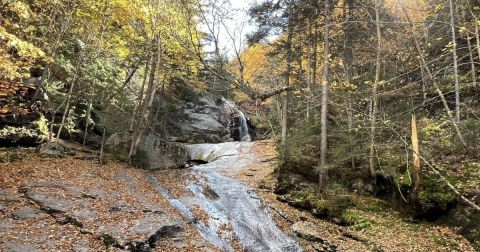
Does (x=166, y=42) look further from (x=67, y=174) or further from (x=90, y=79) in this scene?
(x=67, y=174)

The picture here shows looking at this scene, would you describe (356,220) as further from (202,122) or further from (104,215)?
(202,122)

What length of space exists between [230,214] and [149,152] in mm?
9173

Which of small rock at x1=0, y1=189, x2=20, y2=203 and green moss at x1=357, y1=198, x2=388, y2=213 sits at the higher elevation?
green moss at x1=357, y1=198, x2=388, y2=213

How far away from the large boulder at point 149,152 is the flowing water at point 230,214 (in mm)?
2168

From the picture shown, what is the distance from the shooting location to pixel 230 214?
12953mm

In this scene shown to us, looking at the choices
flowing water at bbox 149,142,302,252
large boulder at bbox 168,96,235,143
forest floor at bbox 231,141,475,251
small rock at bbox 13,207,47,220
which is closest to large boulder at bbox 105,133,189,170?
flowing water at bbox 149,142,302,252

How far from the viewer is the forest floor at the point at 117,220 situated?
8.70 meters

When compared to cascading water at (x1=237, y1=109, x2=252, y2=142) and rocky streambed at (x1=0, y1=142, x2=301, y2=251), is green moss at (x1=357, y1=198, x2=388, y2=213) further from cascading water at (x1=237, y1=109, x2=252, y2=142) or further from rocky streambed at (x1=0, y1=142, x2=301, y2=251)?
cascading water at (x1=237, y1=109, x2=252, y2=142)

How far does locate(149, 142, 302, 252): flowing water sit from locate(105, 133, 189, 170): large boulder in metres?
2.17

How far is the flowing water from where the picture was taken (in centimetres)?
→ 1091

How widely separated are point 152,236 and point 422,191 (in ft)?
31.8

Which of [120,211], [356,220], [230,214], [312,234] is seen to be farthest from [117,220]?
[356,220]

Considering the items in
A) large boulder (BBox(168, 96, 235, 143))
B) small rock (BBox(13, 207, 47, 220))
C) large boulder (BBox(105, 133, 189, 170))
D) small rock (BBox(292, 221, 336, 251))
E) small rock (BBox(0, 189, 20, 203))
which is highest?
large boulder (BBox(168, 96, 235, 143))

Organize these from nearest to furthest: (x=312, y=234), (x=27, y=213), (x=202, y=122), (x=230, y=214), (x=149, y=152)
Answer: (x=27, y=213) < (x=312, y=234) < (x=230, y=214) < (x=149, y=152) < (x=202, y=122)
